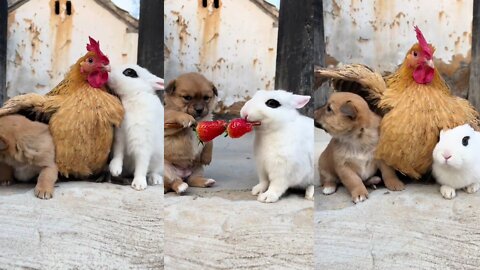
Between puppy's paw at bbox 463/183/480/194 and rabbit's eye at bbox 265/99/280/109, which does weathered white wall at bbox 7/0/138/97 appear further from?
puppy's paw at bbox 463/183/480/194

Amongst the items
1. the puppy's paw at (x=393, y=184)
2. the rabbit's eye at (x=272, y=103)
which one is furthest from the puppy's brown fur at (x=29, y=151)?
the puppy's paw at (x=393, y=184)

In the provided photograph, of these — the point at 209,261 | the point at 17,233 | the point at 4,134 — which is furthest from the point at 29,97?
the point at 209,261

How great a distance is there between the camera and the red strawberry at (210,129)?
149 cm

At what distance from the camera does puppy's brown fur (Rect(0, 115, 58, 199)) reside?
156cm

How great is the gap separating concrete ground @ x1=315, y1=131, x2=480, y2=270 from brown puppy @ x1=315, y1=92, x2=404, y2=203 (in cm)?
5

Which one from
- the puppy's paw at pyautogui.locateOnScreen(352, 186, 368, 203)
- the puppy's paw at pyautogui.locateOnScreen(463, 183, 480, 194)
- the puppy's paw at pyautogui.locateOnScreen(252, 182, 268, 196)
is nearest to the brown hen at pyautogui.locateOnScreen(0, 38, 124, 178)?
the puppy's paw at pyautogui.locateOnScreen(252, 182, 268, 196)

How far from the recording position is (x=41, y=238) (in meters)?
1.57

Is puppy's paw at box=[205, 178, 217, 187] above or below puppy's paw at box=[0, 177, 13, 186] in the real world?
above

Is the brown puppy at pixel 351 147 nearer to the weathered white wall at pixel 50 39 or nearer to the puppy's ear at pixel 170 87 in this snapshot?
the puppy's ear at pixel 170 87

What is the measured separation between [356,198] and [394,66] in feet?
1.41

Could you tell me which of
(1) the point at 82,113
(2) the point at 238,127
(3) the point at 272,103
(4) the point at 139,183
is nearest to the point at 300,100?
(3) the point at 272,103

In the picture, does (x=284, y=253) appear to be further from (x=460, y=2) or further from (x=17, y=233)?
(x=460, y=2)

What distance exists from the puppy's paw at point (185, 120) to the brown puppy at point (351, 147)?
372 mm

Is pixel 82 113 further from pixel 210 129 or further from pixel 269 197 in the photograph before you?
pixel 269 197
